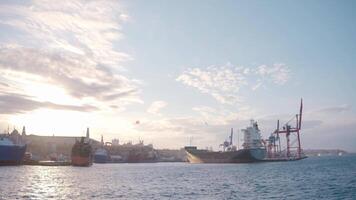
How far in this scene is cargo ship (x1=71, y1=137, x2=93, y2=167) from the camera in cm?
16250

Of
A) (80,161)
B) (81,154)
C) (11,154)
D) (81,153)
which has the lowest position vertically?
(80,161)

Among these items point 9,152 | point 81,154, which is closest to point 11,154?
point 9,152

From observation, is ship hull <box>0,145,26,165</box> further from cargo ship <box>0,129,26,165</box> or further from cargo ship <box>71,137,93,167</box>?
cargo ship <box>71,137,93,167</box>

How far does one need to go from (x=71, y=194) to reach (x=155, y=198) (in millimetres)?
12304

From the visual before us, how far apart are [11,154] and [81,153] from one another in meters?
28.5

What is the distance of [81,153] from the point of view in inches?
6476

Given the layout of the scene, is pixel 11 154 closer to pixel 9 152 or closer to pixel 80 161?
pixel 9 152

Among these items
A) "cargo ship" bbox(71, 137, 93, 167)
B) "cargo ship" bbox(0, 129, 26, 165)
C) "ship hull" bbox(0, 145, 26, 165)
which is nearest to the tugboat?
"cargo ship" bbox(71, 137, 93, 167)

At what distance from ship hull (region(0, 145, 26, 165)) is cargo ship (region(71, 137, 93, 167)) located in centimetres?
2014

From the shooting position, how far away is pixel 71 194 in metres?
54.9

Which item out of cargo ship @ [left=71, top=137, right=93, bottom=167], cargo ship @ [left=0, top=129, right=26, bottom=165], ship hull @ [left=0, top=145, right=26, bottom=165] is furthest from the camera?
cargo ship @ [left=71, top=137, right=93, bottom=167]

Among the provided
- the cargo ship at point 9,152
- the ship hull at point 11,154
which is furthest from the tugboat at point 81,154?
the cargo ship at point 9,152

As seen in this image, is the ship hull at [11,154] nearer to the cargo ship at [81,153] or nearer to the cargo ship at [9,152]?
the cargo ship at [9,152]

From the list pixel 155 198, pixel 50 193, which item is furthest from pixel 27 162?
pixel 155 198
